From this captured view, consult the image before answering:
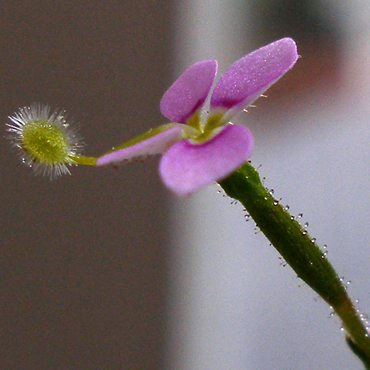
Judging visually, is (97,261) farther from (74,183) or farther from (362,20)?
(362,20)

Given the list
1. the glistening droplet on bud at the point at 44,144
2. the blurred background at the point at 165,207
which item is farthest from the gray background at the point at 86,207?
the glistening droplet on bud at the point at 44,144

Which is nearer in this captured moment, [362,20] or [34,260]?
[34,260]

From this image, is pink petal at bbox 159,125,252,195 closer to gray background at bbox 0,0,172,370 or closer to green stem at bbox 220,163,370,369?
green stem at bbox 220,163,370,369

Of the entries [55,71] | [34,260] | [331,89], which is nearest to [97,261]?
[34,260]

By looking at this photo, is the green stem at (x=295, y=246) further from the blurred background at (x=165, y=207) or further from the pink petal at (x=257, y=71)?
the blurred background at (x=165, y=207)

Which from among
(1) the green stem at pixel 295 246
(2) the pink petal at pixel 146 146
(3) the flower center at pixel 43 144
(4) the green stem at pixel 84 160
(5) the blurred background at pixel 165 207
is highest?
(5) the blurred background at pixel 165 207

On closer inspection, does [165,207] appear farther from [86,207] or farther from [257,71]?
[257,71]

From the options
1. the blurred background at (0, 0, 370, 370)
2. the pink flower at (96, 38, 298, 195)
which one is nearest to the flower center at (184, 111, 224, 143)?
the pink flower at (96, 38, 298, 195)
